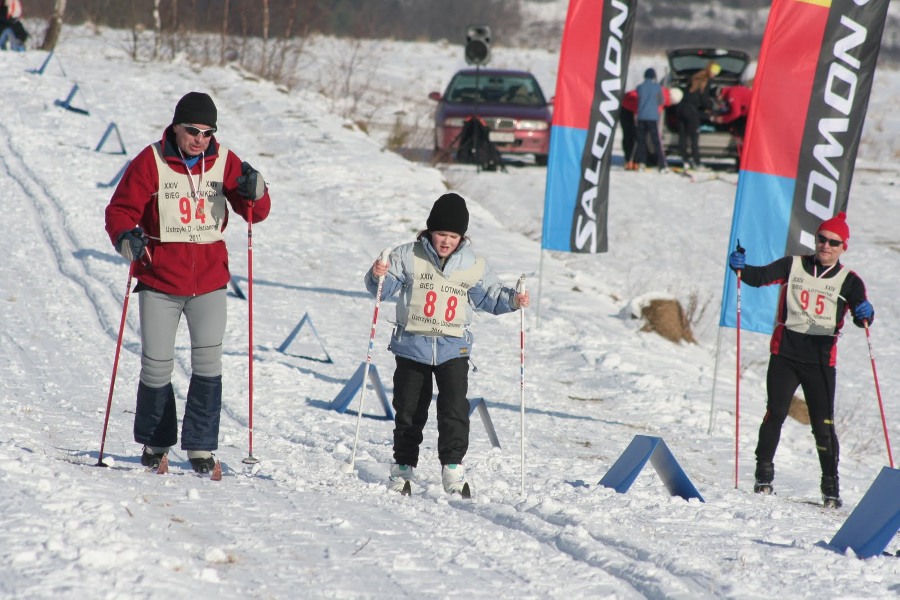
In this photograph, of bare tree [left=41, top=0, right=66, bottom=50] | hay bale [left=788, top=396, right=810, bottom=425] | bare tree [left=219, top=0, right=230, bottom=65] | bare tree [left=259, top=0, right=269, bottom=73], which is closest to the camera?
hay bale [left=788, top=396, right=810, bottom=425]

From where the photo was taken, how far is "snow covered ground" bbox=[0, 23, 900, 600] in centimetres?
402

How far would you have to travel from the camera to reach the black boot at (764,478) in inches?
260

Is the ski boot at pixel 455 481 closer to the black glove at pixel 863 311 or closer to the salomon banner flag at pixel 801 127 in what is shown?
the black glove at pixel 863 311

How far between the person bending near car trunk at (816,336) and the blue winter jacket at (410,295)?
81.9 inches

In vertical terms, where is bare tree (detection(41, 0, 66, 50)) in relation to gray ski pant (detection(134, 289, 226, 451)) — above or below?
above

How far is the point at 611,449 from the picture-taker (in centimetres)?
756

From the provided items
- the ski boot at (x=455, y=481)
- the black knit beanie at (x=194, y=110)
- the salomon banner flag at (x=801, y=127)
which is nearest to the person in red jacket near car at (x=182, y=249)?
the black knit beanie at (x=194, y=110)

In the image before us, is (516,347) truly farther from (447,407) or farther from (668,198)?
(668,198)

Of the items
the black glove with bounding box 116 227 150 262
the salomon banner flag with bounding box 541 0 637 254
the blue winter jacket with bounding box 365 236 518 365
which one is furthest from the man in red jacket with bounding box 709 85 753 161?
the black glove with bounding box 116 227 150 262

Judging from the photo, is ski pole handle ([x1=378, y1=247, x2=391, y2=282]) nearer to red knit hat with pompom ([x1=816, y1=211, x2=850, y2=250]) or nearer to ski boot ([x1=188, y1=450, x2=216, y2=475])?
ski boot ([x1=188, y1=450, x2=216, y2=475])

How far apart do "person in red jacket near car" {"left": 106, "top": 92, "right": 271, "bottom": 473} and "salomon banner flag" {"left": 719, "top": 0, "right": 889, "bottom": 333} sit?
13.4ft

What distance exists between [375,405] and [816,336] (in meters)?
3.21

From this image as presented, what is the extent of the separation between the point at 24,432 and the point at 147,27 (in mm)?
23735

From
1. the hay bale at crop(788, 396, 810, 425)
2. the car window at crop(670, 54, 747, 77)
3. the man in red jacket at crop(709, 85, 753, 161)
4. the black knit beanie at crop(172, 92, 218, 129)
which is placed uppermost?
the car window at crop(670, 54, 747, 77)
